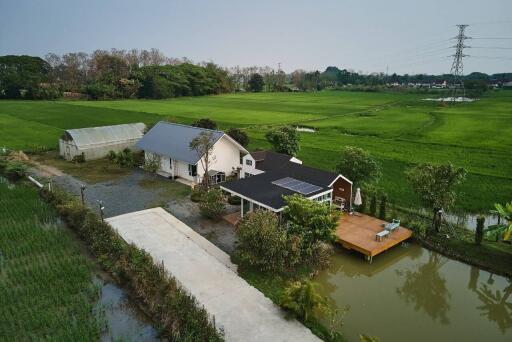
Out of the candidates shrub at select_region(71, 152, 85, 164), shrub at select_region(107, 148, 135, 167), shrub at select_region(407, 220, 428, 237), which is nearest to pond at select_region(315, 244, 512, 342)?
shrub at select_region(407, 220, 428, 237)

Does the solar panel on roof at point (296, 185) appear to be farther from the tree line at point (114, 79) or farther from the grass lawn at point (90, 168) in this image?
the tree line at point (114, 79)

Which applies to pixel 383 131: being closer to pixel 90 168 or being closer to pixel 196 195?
pixel 196 195

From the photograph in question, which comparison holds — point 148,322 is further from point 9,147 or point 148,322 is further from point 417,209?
point 9,147

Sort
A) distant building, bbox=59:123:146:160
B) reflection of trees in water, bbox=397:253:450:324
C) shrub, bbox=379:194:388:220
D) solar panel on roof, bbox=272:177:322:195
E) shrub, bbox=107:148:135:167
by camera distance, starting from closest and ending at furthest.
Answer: reflection of trees in water, bbox=397:253:450:324, solar panel on roof, bbox=272:177:322:195, shrub, bbox=379:194:388:220, shrub, bbox=107:148:135:167, distant building, bbox=59:123:146:160

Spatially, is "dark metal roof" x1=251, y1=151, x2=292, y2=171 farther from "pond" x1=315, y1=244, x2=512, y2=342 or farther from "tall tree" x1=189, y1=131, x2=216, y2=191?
"pond" x1=315, y1=244, x2=512, y2=342

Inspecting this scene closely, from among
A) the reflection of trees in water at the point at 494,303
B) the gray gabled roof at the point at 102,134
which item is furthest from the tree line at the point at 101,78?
the reflection of trees in water at the point at 494,303
